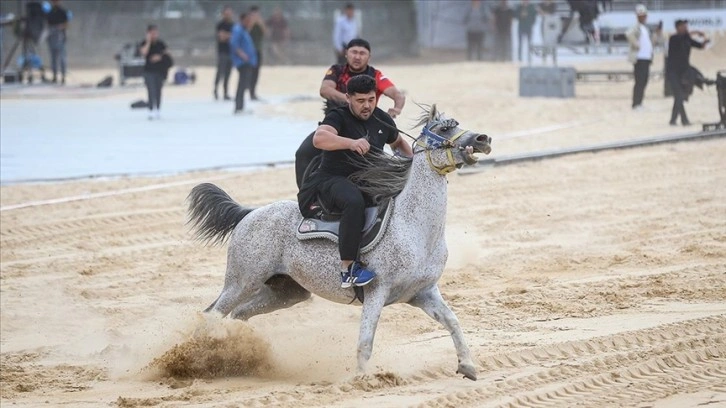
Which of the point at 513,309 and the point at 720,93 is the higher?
the point at 720,93

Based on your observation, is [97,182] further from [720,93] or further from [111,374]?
[720,93]

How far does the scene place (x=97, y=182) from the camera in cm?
1597

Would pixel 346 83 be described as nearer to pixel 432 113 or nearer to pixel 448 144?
pixel 432 113

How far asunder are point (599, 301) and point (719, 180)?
235 inches

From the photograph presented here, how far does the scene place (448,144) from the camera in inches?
289

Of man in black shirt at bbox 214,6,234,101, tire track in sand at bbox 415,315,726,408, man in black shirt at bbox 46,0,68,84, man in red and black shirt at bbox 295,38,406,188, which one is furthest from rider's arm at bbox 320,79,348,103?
man in black shirt at bbox 46,0,68,84

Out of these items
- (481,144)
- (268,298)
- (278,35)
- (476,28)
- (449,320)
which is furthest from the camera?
(278,35)

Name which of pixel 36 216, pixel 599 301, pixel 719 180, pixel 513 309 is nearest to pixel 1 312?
pixel 36 216

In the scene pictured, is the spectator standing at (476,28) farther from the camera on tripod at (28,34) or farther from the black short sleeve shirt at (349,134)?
the black short sleeve shirt at (349,134)

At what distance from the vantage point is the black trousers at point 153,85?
79.0ft

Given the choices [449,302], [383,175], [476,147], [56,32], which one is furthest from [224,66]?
[476,147]

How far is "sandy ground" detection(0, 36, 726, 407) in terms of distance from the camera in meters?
7.29

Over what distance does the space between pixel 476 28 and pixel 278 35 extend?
262 inches

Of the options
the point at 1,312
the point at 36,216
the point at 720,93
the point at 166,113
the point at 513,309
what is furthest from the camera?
the point at 166,113
